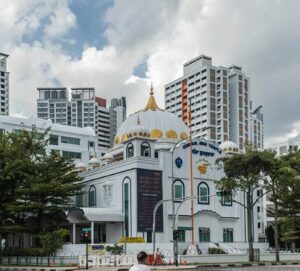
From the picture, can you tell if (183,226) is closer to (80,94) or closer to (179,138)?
(179,138)

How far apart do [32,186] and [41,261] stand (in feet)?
23.4

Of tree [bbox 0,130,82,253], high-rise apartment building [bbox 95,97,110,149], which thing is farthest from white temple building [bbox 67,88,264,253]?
high-rise apartment building [bbox 95,97,110,149]

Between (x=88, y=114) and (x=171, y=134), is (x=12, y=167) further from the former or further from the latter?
(x=88, y=114)

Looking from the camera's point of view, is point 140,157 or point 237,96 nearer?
point 140,157

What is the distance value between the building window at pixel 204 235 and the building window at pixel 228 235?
2787mm

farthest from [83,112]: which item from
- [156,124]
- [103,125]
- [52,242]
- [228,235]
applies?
[52,242]

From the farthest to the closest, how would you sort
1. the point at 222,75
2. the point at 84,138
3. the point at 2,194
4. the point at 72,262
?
the point at 222,75, the point at 84,138, the point at 2,194, the point at 72,262

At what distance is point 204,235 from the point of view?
67250 millimetres

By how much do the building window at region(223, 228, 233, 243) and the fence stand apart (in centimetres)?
2285

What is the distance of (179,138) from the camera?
72938 millimetres

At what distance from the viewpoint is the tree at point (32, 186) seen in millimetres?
56750

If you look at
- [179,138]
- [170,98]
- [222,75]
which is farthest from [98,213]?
[170,98]

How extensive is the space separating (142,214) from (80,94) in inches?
5536

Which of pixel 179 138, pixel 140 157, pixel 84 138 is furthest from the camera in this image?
pixel 84 138
